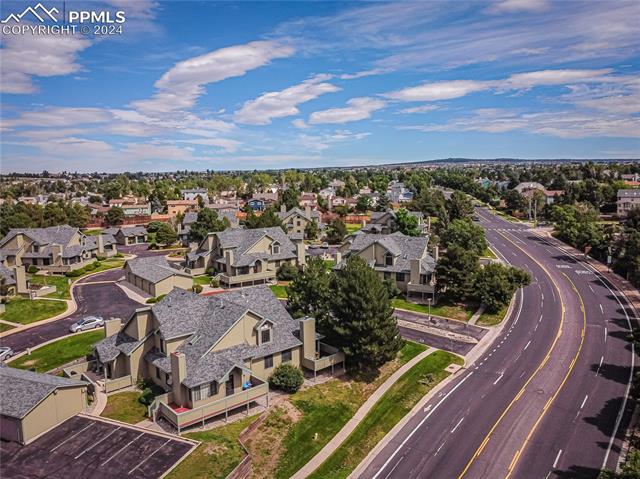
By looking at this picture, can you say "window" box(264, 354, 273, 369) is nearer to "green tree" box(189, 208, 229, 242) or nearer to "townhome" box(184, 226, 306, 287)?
"townhome" box(184, 226, 306, 287)

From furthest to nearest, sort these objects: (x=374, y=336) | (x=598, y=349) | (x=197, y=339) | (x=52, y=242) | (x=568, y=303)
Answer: (x=52, y=242)
(x=568, y=303)
(x=598, y=349)
(x=374, y=336)
(x=197, y=339)

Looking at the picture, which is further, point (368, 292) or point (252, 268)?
point (252, 268)

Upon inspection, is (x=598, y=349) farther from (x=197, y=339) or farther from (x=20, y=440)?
(x=20, y=440)

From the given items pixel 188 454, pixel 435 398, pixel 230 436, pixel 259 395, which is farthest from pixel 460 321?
pixel 188 454

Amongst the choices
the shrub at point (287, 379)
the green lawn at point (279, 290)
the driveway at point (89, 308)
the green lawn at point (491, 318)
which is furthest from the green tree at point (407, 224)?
the shrub at point (287, 379)

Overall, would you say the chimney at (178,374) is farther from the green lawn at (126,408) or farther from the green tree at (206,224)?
the green tree at (206,224)

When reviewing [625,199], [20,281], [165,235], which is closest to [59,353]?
[20,281]

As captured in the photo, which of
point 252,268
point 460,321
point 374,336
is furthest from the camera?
point 252,268
